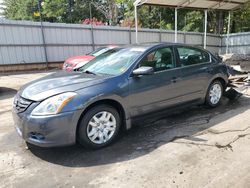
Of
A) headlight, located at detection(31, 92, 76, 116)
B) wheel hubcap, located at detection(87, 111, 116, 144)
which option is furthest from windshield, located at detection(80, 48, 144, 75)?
headlight, located at detection(31, 92, 76, 116)

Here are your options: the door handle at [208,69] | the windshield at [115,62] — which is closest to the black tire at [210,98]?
the door handle at [208,69]

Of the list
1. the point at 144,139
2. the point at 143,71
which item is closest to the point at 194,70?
the point at 143,71

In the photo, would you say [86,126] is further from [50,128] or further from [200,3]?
[200,3]

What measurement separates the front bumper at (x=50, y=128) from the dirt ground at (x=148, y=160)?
12.0 inches

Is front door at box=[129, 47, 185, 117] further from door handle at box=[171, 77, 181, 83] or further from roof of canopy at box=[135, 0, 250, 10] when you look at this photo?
roof of canopy at box=[135, 0, 250, 10]

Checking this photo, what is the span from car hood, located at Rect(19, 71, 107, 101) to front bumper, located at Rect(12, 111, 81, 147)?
309 millimetres

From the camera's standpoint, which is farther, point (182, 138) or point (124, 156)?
point (182, 138)

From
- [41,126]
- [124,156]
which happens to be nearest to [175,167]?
[124,156]

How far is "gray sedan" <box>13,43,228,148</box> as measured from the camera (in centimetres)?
331

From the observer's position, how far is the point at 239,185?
2.76 m

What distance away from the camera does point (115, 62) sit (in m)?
4.37

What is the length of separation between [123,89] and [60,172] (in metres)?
1.50

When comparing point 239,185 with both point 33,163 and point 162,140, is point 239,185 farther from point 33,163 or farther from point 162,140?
point 33,163

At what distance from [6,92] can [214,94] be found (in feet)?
22.0
